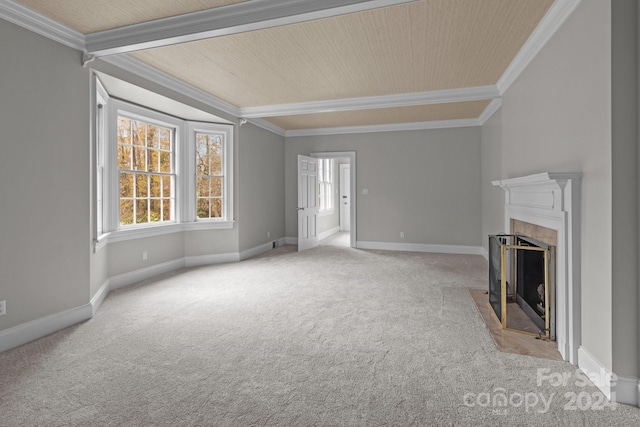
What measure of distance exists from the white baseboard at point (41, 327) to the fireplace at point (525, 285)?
3867 millimetres

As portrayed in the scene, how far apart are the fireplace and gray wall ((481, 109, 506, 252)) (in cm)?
145

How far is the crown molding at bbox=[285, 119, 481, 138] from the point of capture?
6832 mm

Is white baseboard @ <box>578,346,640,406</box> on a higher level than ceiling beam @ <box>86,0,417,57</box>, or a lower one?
lower

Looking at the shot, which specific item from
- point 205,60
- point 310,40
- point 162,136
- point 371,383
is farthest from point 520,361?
point 162,136

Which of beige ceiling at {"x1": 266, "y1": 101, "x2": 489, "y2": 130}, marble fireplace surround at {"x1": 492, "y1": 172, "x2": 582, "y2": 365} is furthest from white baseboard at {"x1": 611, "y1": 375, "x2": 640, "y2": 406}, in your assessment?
beige ceiling at {"x1": 266, "y1": 101, "x2": 489, "y2": 130}

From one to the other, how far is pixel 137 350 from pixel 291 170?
583cm

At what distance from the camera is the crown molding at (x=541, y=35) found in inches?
104

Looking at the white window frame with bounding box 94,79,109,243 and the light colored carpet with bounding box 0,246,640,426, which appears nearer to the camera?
the light colored carpet with bounding box 0,246,640,426

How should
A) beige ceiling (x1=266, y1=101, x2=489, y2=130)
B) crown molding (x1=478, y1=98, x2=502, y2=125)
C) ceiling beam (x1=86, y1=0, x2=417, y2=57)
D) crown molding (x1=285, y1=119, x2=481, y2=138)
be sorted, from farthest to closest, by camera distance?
crown molding (x1=285, y1=119, x2=481, y2=138)
beige ceiling (x1=266, y1=101, x2=489, y2=130)
crown molding (x1=478, y1=98, x2=502, y2=125)
ceiling beam (x1=86, y1=0, x2=417, y2=57)

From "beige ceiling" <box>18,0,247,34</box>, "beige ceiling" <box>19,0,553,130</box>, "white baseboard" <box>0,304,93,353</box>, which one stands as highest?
"beige ceiling" <box>19,0,553,130</box>

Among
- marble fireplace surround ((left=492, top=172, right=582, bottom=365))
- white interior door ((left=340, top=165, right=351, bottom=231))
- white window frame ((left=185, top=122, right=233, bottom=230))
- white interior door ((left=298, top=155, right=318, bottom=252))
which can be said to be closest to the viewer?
marble fireplace surround ((left=492, top=172, right=582, bottom=365))

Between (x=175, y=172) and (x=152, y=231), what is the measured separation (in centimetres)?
104

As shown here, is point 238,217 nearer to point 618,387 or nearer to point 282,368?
point 282,368

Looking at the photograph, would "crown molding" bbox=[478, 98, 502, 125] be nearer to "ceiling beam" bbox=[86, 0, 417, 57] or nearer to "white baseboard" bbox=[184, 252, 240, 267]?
"ceiling beam" bbox=[86, 0, 417, 57]
